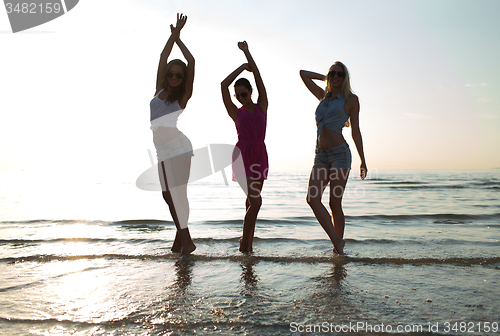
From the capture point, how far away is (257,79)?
4406 mm

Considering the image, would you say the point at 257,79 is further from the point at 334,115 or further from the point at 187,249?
the point at 187,249

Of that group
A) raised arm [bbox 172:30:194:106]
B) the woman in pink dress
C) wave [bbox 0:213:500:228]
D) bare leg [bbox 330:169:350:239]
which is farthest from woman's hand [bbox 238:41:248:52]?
wave [bbox 0:213:500:228]

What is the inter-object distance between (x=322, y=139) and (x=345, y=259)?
4.93 feet

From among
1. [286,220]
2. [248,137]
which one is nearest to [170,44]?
[248,137]

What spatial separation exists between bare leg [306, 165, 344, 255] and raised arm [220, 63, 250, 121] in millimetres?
1283

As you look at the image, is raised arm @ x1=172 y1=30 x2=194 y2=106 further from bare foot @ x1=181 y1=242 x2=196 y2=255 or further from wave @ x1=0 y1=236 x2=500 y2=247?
wave @ x1=0 y1=236 x2=500 y2=247

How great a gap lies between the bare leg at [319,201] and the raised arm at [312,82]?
1.02 m

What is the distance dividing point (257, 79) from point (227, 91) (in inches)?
16.7

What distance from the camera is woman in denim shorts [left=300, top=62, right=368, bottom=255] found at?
411 centimetres

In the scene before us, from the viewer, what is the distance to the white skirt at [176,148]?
4.24 m

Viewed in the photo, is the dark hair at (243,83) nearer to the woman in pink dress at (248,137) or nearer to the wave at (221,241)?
the woman in pink dress at (248,137)

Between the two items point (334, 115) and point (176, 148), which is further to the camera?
point (176, 148)

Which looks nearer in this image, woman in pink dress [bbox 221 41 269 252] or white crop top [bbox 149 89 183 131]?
white crop top [bbox 149 89 183 131]

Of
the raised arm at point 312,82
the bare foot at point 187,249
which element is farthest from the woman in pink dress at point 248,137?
the bare foot at point 187,249
